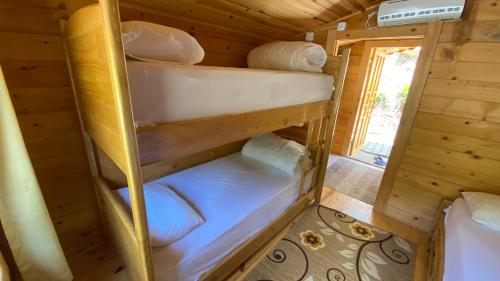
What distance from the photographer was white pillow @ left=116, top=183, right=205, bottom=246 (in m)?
1.20

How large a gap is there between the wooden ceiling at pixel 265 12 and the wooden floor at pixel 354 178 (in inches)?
81.5

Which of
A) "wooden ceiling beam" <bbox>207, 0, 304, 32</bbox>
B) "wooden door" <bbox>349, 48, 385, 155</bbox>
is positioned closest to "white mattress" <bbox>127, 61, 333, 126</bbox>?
"wooden ceiling beam" <bbox>207, 0, 304, 32</bbox>

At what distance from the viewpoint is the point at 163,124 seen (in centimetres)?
87

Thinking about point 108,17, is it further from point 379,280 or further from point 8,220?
point 379,280

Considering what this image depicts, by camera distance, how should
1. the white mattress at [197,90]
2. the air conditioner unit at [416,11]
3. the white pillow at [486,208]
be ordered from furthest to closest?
1. the air conditioner unit at [416,11]
2. the white pillow at [486,208]
3. the white mattress at [197,90]

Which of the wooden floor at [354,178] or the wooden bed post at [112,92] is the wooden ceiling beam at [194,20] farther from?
the wooden floor at [354,178]

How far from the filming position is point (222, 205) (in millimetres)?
1567

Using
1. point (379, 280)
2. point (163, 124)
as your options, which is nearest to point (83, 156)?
point (163, 124)

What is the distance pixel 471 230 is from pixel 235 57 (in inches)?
93.0

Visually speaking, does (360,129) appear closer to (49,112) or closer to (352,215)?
(352,215)

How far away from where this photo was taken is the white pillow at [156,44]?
0.89m

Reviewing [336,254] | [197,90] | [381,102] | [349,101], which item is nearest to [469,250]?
[336,254]

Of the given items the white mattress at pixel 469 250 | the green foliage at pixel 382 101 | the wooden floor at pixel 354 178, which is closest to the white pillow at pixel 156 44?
the white mattress at pixel 469 250

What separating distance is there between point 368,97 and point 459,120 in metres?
2.27
